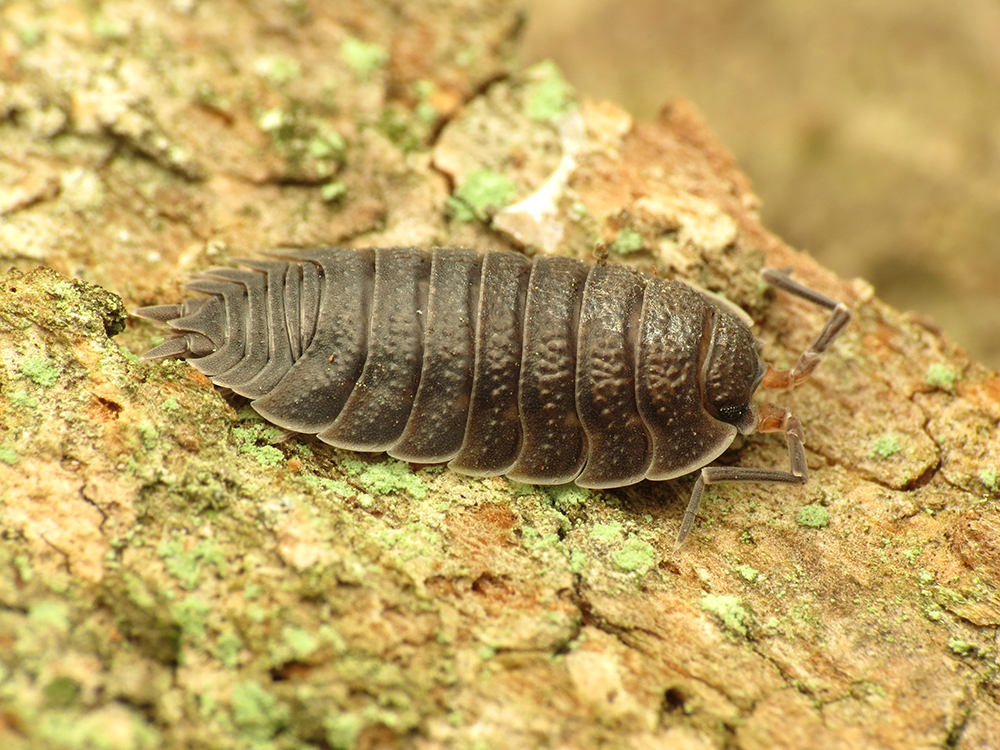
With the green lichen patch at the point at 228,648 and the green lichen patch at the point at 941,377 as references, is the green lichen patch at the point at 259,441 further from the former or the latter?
the green lichen patch at the point at 941,377


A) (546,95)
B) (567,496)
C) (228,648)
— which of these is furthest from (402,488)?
(546,95)

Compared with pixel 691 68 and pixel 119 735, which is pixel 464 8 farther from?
pixel 119 735

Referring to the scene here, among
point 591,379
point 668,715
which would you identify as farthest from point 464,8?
point 668,715

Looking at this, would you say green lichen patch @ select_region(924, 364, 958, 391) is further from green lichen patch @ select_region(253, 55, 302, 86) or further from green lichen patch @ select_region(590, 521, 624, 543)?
green lichen patch @ select_region(253, 55, 302, 86)

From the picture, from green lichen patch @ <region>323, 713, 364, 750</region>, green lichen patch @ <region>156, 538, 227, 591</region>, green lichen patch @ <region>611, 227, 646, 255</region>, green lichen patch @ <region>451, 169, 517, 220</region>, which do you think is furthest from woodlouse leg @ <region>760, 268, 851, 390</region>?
green lichen patch @ <region>156, 538, 227, 591</region>

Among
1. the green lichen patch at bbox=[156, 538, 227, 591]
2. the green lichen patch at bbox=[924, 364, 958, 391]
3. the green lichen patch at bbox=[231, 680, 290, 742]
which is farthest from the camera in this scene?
the green lichen patch at bbox=[924, 364, 958, 391]

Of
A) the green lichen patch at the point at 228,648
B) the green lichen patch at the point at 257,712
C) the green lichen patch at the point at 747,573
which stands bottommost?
the green lichen patch at the point at 257,712

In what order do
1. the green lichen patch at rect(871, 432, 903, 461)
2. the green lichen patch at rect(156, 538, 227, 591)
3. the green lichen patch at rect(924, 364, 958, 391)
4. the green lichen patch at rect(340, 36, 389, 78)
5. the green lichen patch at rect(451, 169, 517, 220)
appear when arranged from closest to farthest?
1. the green lichen patch at rect(156, 538, 227, 591)
2. the green lichen patch at rect(871, 432, 903, 461)
3. the green lichen patch at rect(924, 364, 958, 391)
4. the green lichen patch at rect(451, 169, 517, 220)
5. the green lichen patch at rect(340, 36, 389, 78)


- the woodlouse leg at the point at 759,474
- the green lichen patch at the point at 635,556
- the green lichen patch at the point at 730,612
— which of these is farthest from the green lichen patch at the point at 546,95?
the green lichen patch at the point at 730,612
